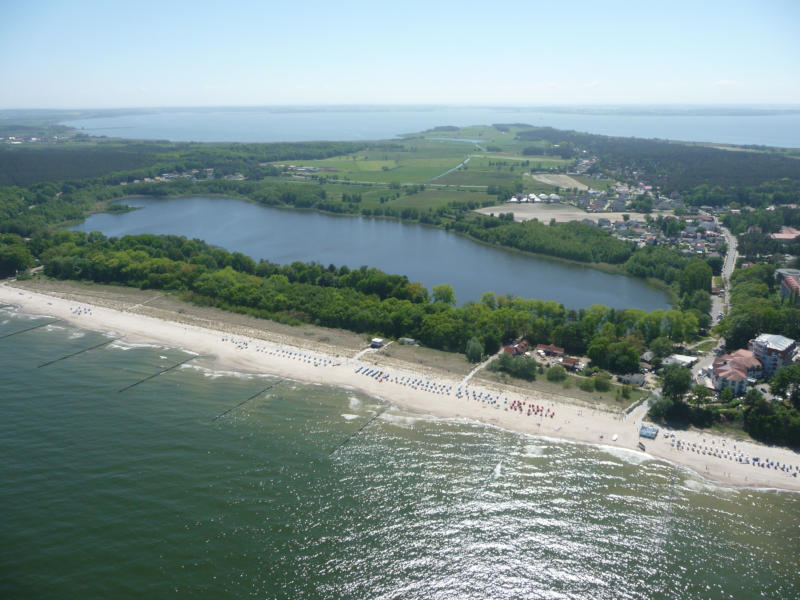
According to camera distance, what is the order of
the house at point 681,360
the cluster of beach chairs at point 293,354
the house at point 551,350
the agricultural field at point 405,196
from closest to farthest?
1. the house at point 681,360
2. the cluster of beach chairs at point 293,354
3. the house at point 551,350
4. the agricultural field at point 405,196

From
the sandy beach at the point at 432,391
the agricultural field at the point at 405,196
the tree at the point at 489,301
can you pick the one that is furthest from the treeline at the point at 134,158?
the tree at the point at 489,301

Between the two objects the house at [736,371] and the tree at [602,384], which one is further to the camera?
the tree at [602,384]

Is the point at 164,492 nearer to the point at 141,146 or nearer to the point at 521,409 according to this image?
the point at 521,409

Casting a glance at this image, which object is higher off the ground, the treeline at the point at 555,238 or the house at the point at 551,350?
the treeline at the point at 555,238

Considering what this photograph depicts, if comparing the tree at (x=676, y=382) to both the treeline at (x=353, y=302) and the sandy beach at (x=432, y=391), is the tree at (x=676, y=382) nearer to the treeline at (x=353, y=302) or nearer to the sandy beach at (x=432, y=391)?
the sandy beach at (x=432, y=391)

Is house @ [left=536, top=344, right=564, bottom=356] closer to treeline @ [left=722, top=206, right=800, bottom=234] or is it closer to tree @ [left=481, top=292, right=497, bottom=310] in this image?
tree @ [left=481, top=292, right=497, bottom=310]

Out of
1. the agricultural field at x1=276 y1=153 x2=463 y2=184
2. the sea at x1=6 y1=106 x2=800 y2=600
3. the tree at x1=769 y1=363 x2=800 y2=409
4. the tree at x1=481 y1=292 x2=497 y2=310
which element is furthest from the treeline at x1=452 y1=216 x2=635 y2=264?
the sea at x1=6 y1=106 x2=800 y2=600
